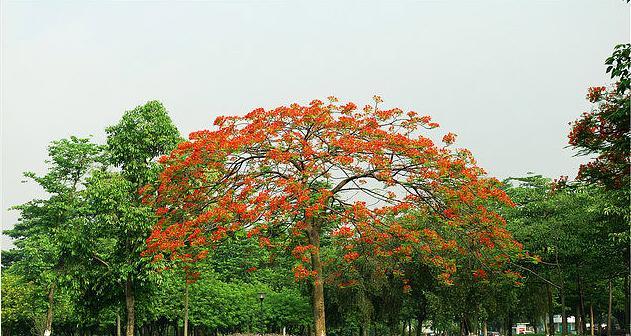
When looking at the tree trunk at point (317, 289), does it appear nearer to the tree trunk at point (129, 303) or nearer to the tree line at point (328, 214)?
the tree line at point (328, 214)

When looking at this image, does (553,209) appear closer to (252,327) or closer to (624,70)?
(624,70)

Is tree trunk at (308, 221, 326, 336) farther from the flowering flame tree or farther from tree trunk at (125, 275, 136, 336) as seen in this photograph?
tree trunk at (125, 275, 136, 336)

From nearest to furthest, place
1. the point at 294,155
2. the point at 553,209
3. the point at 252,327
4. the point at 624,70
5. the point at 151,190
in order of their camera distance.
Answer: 1. the point at 624,70
2. the point at 294,155
3. the point at 151,190
4. the point at 553,209
5. the point at 252,327

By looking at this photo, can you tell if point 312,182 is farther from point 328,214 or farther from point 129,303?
point 129,303

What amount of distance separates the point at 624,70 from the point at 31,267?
3845 cm

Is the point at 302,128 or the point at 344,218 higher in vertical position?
the point at 302,128

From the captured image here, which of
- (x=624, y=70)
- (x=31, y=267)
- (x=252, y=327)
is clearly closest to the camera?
(x=624, y=70)

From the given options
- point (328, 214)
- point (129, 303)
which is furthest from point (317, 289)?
point (129, 303)

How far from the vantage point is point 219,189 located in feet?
67.8

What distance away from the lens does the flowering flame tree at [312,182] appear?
1958 centimetres

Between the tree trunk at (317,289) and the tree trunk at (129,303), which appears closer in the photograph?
the tree trunk at (317,289)

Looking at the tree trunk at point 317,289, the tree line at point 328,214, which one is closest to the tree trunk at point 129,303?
the tree line at point 328,214

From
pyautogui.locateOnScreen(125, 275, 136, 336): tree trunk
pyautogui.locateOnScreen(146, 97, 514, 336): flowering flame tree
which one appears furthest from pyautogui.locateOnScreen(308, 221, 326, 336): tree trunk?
pyautogui.locateOnScreen(125, 275, 136, 336): tree trunk

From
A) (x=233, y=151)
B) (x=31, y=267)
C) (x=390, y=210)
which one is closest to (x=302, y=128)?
(x=233, y=151)
